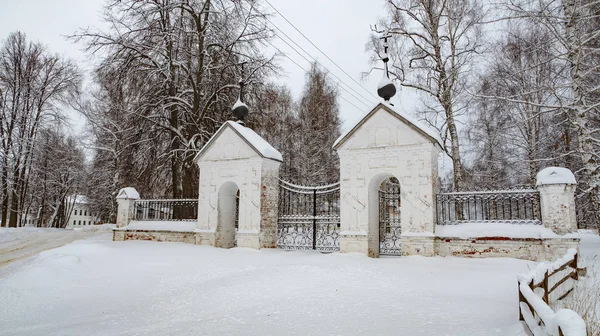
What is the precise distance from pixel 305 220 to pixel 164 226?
4769 mm

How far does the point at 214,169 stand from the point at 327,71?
17382mm

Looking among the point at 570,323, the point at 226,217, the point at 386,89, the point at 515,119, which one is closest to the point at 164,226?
the point at 226,217

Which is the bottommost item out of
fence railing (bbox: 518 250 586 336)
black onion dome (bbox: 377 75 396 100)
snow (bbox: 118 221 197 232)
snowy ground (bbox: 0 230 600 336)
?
snowy ground (bbox: 0 230 600 336)

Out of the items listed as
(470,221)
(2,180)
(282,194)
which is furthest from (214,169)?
(2,180)

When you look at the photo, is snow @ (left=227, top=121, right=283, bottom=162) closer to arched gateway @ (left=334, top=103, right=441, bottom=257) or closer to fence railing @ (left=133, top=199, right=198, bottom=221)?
arched gateway @ (left=334, top=103, right=441, bottom=257)

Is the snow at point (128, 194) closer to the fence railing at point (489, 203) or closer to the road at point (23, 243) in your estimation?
the road at point (23, 243)

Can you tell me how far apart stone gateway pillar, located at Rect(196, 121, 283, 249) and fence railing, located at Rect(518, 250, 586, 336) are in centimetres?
687

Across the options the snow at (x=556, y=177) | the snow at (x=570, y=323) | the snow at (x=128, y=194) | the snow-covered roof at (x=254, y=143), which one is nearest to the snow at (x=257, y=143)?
the snow-covered roof at (x=254, y=143)

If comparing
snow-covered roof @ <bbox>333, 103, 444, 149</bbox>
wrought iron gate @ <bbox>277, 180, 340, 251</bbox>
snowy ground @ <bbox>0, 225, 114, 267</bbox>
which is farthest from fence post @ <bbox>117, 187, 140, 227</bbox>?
snow-covered roof @ <bbox>333, 103, 444, 149</bbox>

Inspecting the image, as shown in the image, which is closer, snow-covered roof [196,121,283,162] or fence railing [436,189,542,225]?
fence railing [436,189,542,225]

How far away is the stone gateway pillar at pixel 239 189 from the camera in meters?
10.8

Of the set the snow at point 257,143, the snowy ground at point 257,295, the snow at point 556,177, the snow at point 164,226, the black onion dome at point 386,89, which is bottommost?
the snowy ground at point 257,295

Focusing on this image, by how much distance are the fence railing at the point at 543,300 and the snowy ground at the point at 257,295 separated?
1.18 feet

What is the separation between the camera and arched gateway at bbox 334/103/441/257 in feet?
29.5
